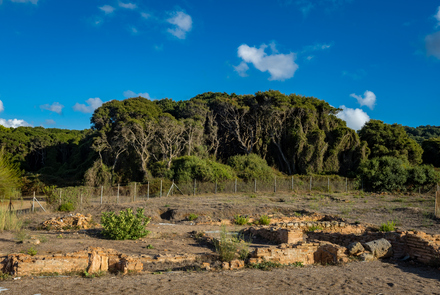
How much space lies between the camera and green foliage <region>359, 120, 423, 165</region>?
38812 mm

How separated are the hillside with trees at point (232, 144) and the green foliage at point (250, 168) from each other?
0.11 m

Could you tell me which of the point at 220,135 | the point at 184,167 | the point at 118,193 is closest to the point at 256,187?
the point at 184,167

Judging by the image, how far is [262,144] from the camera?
41.0m

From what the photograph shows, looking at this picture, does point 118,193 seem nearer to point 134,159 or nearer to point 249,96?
point 134,159

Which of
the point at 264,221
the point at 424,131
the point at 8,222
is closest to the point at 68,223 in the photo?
the point at 8,222

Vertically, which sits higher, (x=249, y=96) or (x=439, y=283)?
(x=249, y=96)

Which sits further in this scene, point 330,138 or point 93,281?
point 330,138

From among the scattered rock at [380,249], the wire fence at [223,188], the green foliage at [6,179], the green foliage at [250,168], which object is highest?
the green foliage at [250,168]

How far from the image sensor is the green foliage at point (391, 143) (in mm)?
38812

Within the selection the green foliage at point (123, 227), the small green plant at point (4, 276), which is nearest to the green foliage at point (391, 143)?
the green foliage at point (123, 227)

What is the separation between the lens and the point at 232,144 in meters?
42.5

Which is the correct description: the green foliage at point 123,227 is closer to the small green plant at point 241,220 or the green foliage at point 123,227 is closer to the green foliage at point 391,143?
the small green plant at point 241,220

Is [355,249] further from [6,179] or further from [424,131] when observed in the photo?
[424,131]

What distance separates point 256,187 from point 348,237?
1840cm
